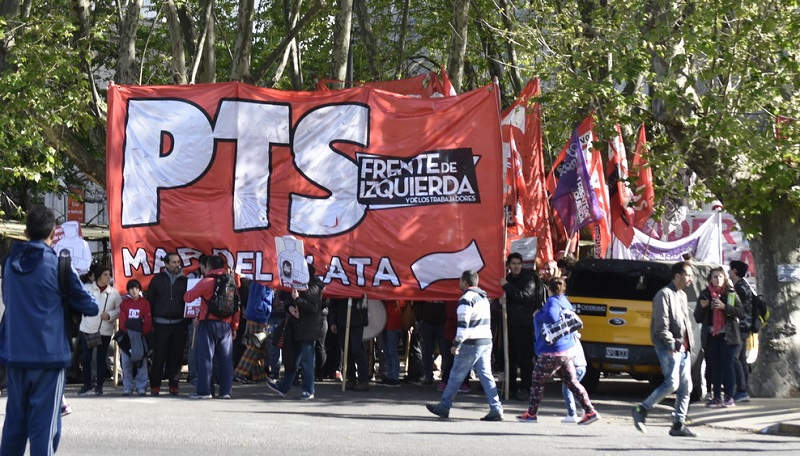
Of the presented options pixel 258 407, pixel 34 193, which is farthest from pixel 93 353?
pixel 34 193

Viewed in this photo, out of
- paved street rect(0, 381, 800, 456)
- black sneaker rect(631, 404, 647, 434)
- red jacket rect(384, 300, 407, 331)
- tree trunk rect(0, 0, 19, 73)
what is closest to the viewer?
paved street rect(0, 381, 800, 456)

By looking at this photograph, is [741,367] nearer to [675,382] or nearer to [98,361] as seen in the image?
[675,382]

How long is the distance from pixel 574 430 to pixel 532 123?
725cm

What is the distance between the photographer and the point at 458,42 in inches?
867

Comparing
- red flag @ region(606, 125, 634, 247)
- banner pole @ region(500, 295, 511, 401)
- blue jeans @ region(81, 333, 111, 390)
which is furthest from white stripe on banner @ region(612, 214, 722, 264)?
blue jeans @ region(81, 333, 111, 390)

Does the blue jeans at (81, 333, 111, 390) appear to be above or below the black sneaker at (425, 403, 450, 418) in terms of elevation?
above

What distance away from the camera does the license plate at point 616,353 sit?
16203 mm

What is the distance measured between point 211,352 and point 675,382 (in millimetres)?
5795

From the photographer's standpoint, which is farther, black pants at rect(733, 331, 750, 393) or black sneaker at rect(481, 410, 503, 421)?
black pants at rect(733, 331, 750, 393)

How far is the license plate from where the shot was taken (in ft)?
53.2

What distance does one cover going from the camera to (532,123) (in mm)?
18547

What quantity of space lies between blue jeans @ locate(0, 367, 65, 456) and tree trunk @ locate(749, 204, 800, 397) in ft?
36.1

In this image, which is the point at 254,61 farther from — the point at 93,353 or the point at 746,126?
the point at 746,126

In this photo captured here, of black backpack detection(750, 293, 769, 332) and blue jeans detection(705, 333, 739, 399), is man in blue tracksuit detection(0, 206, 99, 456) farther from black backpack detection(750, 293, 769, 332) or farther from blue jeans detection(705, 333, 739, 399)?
black backpack detection(750, 293, 769, 332)
